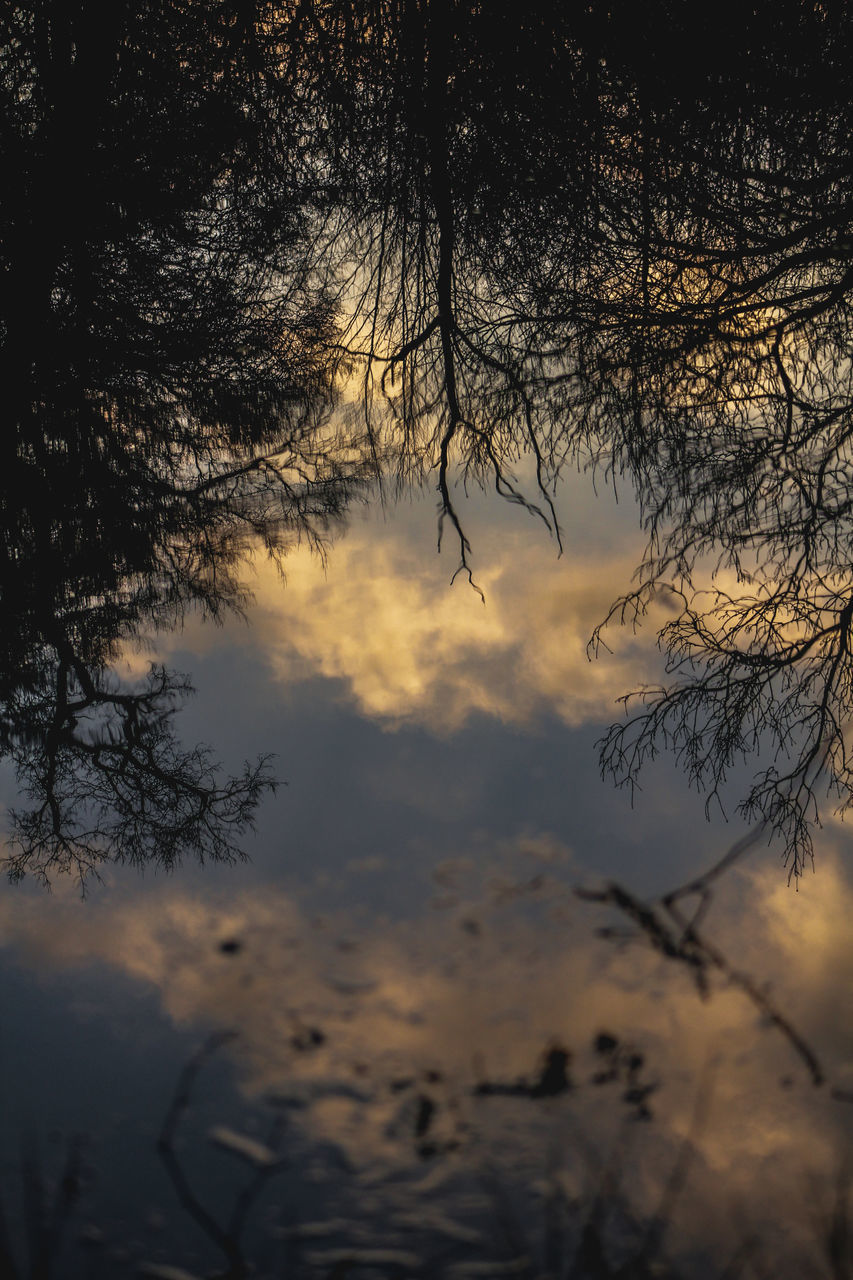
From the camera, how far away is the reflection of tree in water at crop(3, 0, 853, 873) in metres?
2.97

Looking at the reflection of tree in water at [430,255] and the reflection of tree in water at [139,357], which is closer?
the reflection of tree in water at [139,357]

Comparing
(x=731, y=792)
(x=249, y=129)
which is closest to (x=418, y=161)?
(x=249, y=129)

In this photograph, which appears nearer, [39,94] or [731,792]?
[731,792]

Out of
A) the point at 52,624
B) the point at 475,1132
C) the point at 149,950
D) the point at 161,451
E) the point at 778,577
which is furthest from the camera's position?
the point at 161,451

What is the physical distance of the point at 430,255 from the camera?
3.65 m

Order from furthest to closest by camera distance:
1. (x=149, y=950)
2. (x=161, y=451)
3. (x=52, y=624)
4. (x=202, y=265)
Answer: (x=202, y=265) → (x=161, y=451) → (x=52, y=624) → (x=149, y=950)

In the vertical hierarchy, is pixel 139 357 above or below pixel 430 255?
below

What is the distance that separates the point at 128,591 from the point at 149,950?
4.15 ft

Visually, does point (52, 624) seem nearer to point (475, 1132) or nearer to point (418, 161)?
point (475, 1132)

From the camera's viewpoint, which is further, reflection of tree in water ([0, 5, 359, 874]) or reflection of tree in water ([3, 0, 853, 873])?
reflection of tree in water ([3, 0, 853, 873])

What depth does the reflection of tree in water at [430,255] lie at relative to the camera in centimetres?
297

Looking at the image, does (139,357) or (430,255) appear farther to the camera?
(139,357)

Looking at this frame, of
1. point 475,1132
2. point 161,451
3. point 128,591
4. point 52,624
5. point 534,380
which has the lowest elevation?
point 475,1132

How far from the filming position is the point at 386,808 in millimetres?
1356
